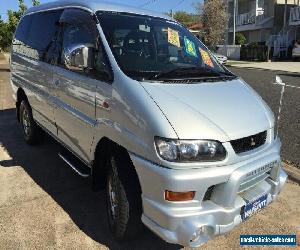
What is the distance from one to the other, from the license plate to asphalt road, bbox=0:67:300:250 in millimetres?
484

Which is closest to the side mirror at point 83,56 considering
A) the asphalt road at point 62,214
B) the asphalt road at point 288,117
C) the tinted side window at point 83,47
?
the tinted side window at point 83,47

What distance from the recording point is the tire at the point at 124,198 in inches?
139

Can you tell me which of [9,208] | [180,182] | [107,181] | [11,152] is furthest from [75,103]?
[11,152]

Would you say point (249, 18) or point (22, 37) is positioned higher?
point (249, 18)

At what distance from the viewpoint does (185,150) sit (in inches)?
125

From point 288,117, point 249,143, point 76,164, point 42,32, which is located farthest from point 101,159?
point 288,117

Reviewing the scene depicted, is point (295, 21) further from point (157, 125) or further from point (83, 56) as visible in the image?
point (157, 125)

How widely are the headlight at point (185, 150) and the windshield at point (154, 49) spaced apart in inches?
30.4

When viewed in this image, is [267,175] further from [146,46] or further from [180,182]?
[146,46]

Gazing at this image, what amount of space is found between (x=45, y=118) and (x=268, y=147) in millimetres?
3107

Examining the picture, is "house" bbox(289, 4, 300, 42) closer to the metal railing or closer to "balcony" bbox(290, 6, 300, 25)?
"balcony" bbox(290, 6, 300, 25)

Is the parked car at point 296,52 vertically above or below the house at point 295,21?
below

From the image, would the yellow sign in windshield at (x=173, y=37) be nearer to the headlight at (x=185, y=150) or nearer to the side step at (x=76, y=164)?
the side step at (x=76, y=164)

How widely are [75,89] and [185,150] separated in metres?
1.76
